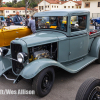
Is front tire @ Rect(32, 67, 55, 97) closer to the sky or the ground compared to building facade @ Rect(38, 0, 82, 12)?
closer to the ground

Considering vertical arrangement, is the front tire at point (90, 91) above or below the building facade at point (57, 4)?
below

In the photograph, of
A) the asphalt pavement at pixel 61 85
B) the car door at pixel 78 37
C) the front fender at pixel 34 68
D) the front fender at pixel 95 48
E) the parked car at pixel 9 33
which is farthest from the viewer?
the parked car at pixel 9 33

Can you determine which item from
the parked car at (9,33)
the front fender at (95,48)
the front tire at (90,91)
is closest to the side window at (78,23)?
the front fender at (95,48)

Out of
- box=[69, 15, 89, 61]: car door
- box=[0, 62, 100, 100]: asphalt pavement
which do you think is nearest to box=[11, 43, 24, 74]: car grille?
box=[0, 62, 100, 100]: asphalt pavement

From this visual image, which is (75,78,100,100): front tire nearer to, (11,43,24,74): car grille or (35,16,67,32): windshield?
(11,43,24,74): car grille

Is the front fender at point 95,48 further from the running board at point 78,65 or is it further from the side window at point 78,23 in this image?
the side window at point 78,23

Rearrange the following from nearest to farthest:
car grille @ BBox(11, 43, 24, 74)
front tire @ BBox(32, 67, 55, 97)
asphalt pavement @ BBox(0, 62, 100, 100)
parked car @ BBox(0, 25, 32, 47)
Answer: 1. front tire @ BBox(32, 67, 55, 97)
2. asphalt pavement @ BBox(0, 62, 100, 100)
3. car grille @ BBox(11, 43, 24, 74)
4. parked car @ BBox(0, 25, 32, 47)

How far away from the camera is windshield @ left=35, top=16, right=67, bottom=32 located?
3.91 m

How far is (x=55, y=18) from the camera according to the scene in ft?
13.1

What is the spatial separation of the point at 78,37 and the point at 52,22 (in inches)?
35.5

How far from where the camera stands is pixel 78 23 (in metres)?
4.19

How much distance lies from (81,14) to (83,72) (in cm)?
182

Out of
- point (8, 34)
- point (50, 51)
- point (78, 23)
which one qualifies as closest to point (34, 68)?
point (50, 51)

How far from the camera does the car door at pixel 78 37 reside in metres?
4.03
